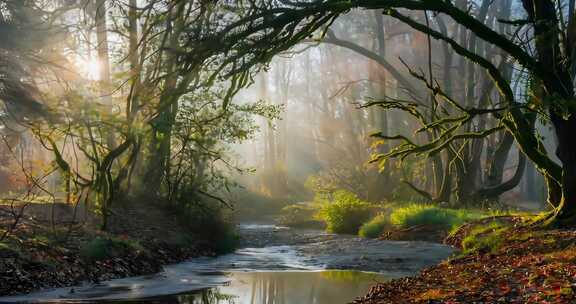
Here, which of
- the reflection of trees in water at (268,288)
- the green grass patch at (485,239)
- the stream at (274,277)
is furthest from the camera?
the green grass patch at (485,239)

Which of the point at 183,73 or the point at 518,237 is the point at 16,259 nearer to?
the point at 183,73

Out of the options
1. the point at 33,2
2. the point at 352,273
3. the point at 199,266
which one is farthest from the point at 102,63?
the point at 352,273

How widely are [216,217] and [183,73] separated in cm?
816

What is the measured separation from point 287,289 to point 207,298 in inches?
63.7

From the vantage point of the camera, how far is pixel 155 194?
17.5 meters

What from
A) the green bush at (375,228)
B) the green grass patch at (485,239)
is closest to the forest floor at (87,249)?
the green grass patch at (485,239)

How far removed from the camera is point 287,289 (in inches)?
407

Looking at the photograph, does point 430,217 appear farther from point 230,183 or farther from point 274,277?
point 274,277

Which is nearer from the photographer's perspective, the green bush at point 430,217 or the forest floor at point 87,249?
the forest floor at point 87,249

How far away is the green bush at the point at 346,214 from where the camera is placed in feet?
75.8

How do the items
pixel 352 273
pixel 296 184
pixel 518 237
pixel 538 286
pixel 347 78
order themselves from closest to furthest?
1. pixel 538 286
2. pixel 518 237
3. pixel 352 273
4. pixel 296 184
5. pixel 347 78

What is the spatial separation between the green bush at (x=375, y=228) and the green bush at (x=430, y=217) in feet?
1.09

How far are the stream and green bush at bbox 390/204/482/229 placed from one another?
7.01 ft

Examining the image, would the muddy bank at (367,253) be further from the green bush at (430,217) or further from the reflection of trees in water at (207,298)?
the reflection of trees in water at (207,298)
